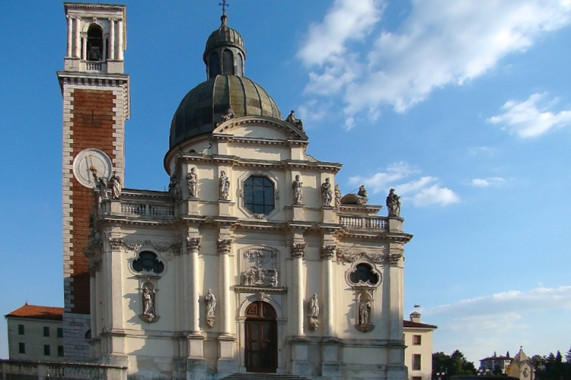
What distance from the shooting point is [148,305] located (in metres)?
35.8

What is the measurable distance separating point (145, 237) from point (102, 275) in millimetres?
2637

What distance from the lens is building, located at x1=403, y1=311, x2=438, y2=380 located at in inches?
2584

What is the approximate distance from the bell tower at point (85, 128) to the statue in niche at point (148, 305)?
5.76 m

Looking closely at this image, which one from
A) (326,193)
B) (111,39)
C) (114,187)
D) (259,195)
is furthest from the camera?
(111,39)

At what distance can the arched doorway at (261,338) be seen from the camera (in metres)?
36.9

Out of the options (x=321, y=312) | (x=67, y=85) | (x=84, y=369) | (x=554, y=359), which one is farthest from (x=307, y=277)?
(x=554, y=359)

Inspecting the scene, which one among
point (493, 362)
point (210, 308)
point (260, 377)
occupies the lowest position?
point (493, 362)

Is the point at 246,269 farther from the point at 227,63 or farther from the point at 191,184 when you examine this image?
the point at 227,63

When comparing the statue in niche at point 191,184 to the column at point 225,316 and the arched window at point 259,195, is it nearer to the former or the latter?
the column at point 225,316

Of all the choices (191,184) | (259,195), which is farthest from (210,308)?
(259,195)

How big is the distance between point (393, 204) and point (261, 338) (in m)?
9.12

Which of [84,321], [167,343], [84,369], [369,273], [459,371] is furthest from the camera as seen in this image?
[459,371]

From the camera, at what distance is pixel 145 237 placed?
3681cm

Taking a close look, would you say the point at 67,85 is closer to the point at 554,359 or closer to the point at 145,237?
the point at 145,237
